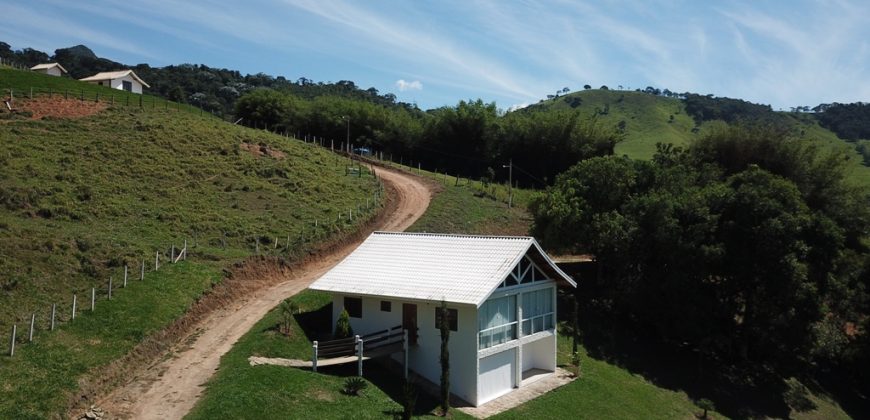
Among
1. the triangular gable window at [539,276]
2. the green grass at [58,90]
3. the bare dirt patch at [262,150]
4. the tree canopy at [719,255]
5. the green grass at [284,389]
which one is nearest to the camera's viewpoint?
the green grass at [284,389]

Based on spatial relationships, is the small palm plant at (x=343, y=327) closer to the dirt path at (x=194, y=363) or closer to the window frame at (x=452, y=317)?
the window frame at (x=452, y=317)

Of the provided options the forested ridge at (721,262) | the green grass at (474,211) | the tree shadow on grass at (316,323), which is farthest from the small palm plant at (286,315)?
the forested ridge at (721,262)

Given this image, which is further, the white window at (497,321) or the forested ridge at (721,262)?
the forested ridge at (721,262)

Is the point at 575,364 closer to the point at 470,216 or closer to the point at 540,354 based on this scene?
the point at 540,354

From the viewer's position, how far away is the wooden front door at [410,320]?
2500cm

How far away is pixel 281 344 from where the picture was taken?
24516 millimetres

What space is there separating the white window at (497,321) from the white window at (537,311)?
2.96 ft

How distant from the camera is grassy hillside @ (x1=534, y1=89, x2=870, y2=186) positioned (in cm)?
11338

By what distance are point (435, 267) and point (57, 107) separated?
45.5 metres

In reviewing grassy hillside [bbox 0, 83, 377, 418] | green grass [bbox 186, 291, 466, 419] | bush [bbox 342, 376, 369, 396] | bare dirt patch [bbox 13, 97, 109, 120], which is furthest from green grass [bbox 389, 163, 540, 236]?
bare dirt patch [bbox 13, 97, 109, 120]

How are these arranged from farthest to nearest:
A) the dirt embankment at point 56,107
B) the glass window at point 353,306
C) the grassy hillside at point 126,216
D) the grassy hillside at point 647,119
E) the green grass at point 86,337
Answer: the grassy hillside at point 647,119, the dirt embankment at point 56,107, the glass window at point 353,306, the grassy hillside at point 126,216, the green grass at point 86,337

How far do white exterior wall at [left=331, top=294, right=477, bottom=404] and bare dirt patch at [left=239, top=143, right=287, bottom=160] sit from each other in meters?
33.3

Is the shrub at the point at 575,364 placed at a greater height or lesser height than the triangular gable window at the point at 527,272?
lesser

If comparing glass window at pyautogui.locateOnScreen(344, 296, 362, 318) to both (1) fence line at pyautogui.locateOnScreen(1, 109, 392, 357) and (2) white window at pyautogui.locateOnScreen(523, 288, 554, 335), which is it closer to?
(2) white window at pyautogui.locateOnScreen(523, 288, 554, 335)
